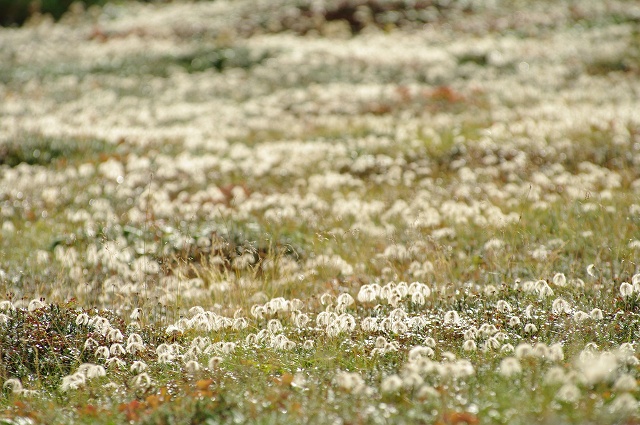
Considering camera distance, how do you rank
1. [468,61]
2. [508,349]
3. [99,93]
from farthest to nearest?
[468,61], [99,93], [508,349]

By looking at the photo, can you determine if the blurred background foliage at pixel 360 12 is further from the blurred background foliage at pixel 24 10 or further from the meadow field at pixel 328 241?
the blurred background foliage at pixel 24 10

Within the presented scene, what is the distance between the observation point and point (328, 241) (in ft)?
26.0

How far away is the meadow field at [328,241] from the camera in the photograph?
438cm

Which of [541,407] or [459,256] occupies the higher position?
[541,407]

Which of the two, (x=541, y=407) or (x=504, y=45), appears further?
(x=504, y=45)

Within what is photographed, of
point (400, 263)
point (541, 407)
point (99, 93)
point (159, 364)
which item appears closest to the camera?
point (541, 407)

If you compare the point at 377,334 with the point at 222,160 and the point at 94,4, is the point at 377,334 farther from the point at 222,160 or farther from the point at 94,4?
the point at 94,4

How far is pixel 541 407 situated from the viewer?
3.88 metres

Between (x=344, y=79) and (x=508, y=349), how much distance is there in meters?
16.3

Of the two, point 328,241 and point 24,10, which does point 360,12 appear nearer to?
point 24,10

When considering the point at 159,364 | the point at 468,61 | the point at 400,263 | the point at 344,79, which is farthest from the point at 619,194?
the point at 468,61

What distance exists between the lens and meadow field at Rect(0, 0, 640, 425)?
14.4 feet

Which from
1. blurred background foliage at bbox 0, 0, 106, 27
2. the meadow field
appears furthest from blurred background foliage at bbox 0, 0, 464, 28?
blurred background foliage at bbox 0, 0, 106, 27

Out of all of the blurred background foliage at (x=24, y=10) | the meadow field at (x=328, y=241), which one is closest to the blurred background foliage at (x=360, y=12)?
the meadow field at (x=328, y=241)
